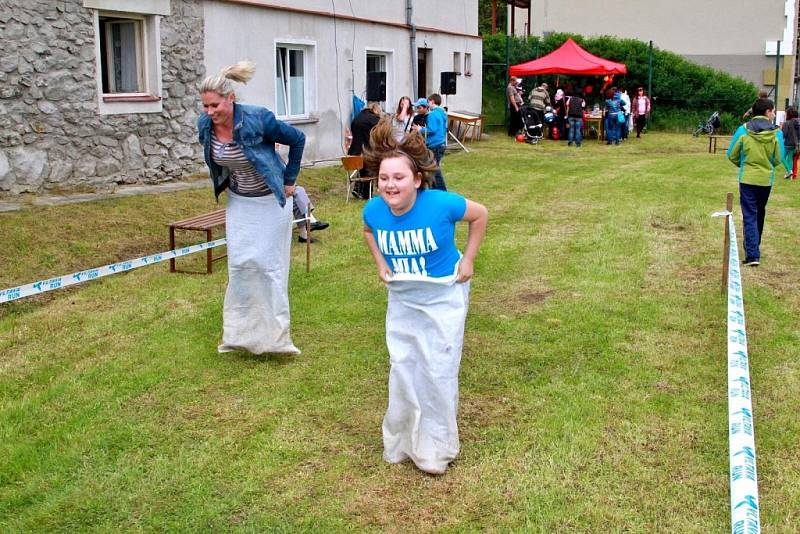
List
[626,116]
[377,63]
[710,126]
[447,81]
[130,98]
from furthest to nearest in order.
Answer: [710,126]
[626,116]
[447,81]
[377,63]
[130,98]

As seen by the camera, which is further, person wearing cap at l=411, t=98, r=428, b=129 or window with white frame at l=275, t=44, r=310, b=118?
window with white frame at l=275, t=44, r=310, b=118

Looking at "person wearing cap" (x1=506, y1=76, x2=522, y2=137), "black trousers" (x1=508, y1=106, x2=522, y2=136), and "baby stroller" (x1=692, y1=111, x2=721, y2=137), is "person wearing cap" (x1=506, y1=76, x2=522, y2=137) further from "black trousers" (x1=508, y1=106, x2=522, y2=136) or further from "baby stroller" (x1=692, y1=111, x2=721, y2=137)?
"baby stroller" (x1=692, y1=111, x2=721, y2=137)

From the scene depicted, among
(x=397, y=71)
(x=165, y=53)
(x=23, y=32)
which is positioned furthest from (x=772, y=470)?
(x=397, y=71)

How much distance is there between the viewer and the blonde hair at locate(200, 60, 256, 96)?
5.44 m

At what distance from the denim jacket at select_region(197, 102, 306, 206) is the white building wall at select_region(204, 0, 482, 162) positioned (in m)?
6.74

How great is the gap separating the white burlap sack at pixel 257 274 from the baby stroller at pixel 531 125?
67.4 ft

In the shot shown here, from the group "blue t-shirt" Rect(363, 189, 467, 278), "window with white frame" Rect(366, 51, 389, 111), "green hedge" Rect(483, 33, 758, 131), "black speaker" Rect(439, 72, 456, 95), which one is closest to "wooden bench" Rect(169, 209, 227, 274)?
"blue t-shirt" Rect(363, 189, 467, 278)

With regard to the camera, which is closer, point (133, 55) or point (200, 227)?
point (200, 227)

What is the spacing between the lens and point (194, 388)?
18.6 feet

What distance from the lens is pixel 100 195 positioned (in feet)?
39.4

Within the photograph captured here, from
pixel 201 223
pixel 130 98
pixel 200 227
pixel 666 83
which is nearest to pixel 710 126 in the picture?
pixel 666 83

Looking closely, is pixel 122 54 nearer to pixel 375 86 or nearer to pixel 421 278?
pixel 375 86

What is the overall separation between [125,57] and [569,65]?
1596cm

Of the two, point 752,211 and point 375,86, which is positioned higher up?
point 375,86
